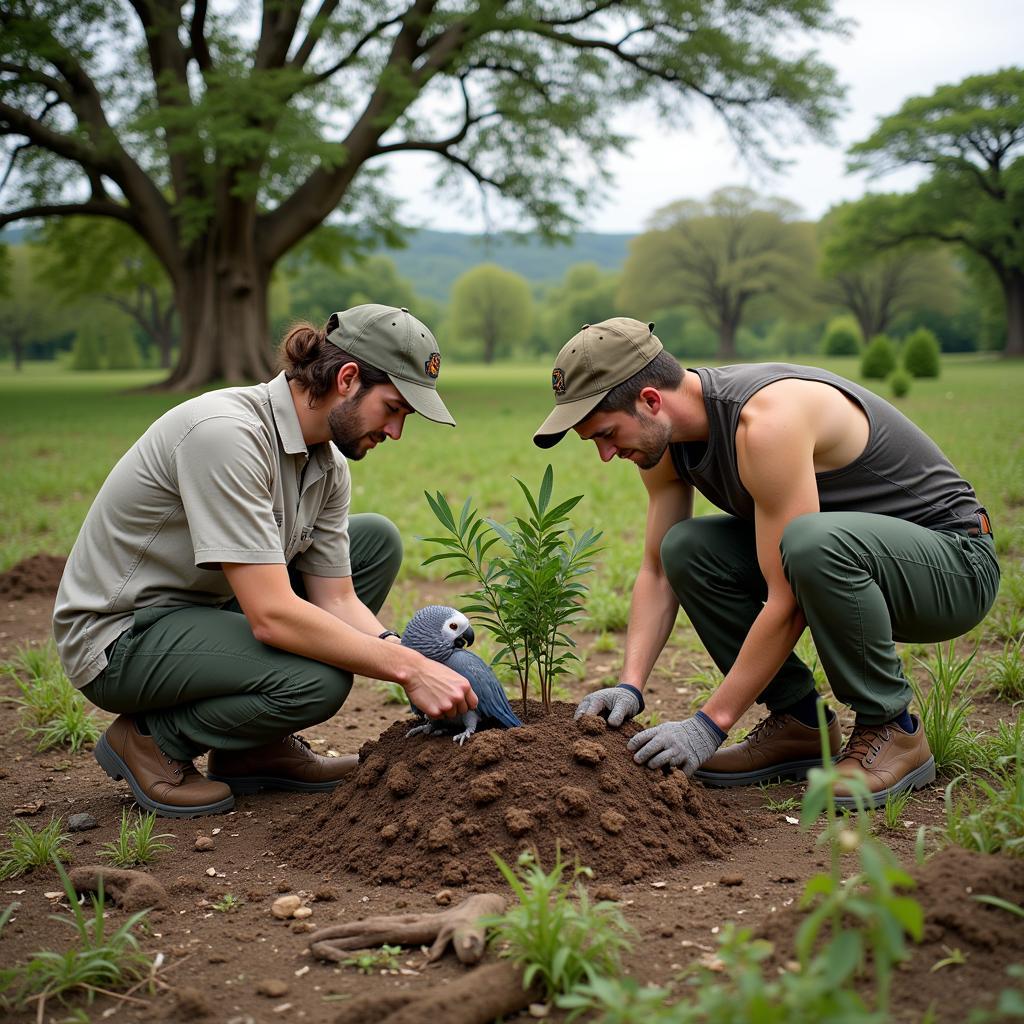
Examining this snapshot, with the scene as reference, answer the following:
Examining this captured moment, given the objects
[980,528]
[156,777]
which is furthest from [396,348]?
[980,528]

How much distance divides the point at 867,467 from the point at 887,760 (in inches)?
36.9

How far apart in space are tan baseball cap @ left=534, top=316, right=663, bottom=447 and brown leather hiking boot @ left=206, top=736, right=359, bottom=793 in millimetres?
1448

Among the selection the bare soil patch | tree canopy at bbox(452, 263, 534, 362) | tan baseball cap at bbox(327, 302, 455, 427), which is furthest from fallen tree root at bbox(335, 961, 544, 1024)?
tree canopy at bbox(452, 263, 534, 362)

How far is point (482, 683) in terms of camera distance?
3.00 m

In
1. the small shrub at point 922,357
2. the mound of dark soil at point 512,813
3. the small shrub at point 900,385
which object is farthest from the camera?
the small shrub at point 922,357

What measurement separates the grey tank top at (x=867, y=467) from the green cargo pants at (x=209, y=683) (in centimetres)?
143

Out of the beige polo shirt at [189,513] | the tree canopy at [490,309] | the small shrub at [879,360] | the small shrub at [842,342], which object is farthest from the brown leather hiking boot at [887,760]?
the tree canopy at [490,309]

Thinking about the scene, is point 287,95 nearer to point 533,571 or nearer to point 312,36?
point 312,36

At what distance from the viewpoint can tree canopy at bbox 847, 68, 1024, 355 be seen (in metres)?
37.9

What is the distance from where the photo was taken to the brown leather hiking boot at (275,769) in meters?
3.42

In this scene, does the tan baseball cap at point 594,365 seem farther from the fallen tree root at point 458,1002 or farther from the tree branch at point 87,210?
the tree branch at point 87,210

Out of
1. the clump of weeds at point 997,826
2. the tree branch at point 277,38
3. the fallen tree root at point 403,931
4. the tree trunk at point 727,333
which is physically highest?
the tree branch at point 277,38

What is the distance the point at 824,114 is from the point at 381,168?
10.9 m

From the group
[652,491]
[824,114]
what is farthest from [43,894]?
[824,114]
